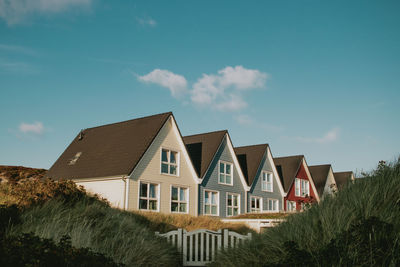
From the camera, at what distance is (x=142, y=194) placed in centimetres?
2433

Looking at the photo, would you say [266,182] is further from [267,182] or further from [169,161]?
[169,161]

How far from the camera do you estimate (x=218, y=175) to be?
30.0 meters

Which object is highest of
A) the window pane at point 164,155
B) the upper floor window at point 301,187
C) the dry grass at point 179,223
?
the window pane at point 164,155

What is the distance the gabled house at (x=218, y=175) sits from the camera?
28.8 metres

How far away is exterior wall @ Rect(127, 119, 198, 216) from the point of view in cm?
2381

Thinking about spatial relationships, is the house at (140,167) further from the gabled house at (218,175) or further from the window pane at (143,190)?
the gabled house at (218,175)

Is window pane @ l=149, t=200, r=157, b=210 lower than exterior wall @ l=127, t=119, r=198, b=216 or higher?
lower

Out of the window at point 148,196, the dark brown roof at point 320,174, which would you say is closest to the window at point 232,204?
the window at point 148,196

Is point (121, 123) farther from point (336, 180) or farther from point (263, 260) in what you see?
point (336, 180)

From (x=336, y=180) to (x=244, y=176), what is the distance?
24235 millimetres

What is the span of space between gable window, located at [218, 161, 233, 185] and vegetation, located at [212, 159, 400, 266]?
70.5 ft

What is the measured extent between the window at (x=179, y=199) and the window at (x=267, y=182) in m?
9.99

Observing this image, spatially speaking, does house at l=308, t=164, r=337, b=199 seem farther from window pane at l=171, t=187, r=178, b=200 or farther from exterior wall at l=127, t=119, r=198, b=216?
window pane at l=171, t=187, r=178, b=200

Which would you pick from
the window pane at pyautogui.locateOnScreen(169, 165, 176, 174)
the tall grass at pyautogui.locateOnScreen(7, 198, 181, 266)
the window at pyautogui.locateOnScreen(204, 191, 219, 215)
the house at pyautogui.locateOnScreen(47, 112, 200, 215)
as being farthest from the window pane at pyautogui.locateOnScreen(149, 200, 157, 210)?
the tall grass at pyautogui.locateOnScreen(7, 198, 181, 266)
